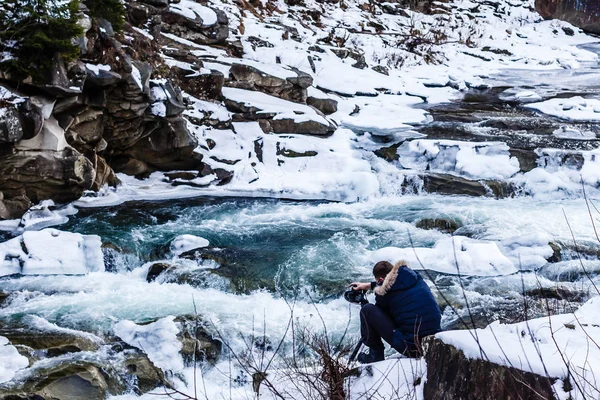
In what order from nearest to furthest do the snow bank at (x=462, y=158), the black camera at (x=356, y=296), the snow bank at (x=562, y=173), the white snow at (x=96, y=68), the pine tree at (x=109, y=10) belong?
the black camera at (x=356, y=296) < the white snow at (x=96, y=68) < the pine tree at (x=109, y=10) < the snow bank at (x=562, y=173) < the snow bank at (x=462, y=158)

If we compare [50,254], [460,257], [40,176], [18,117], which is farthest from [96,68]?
[460,257]

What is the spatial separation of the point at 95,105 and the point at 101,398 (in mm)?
5709

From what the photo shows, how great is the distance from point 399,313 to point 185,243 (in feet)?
13.4

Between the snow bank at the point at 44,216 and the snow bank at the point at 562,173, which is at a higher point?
the snow bank at the point at 562,173

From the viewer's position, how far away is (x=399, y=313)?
4602mm

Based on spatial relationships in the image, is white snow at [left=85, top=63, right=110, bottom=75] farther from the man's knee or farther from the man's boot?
the man's boot

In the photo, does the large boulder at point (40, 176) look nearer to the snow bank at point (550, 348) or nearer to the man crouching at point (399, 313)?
the man crouching at point (399, 313)

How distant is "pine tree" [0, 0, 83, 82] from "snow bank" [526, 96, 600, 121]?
1117 cm

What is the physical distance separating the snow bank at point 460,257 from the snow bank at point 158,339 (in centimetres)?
302

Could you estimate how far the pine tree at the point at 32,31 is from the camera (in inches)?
299

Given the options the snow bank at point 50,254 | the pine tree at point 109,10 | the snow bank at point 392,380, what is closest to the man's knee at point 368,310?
the snow bank at point 392,380

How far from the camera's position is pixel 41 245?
24.2 ft

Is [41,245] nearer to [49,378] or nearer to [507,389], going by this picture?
[49,378]

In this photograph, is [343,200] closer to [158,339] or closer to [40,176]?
[40,176]
